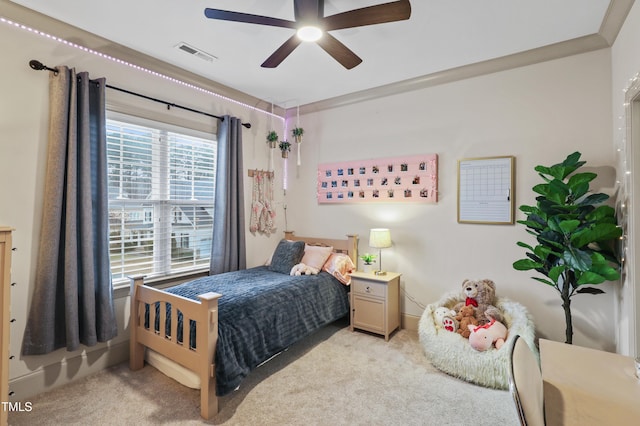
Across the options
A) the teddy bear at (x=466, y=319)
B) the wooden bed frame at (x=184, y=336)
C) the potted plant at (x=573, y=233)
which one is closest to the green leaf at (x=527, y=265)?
the potted plant at (x=573, y=233)

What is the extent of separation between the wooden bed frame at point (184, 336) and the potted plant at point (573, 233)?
2.29 metres

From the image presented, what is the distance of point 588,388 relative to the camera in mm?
1028

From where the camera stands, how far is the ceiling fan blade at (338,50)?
2051mm

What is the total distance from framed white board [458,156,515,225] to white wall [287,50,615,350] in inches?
2.7

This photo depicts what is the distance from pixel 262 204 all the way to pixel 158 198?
1267mm

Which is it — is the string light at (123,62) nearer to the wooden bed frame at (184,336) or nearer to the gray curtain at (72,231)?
the gray curtain at (72,231)

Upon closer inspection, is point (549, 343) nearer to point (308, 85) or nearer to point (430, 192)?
point (430, 192)

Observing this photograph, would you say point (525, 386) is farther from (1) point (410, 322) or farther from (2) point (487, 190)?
(1) point (410, 322)

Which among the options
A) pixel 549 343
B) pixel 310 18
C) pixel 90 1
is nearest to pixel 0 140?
pixel 90 1

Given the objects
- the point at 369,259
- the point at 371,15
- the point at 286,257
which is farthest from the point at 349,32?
the point at 286,257

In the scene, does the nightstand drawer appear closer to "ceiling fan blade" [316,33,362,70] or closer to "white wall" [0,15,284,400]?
"ceiling fan blade" [316,33,362,70]

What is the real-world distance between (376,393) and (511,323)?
1241 mm

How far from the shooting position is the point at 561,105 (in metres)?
2.66

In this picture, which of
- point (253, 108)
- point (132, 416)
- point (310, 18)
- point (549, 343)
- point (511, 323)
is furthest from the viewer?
point (253, 108)
